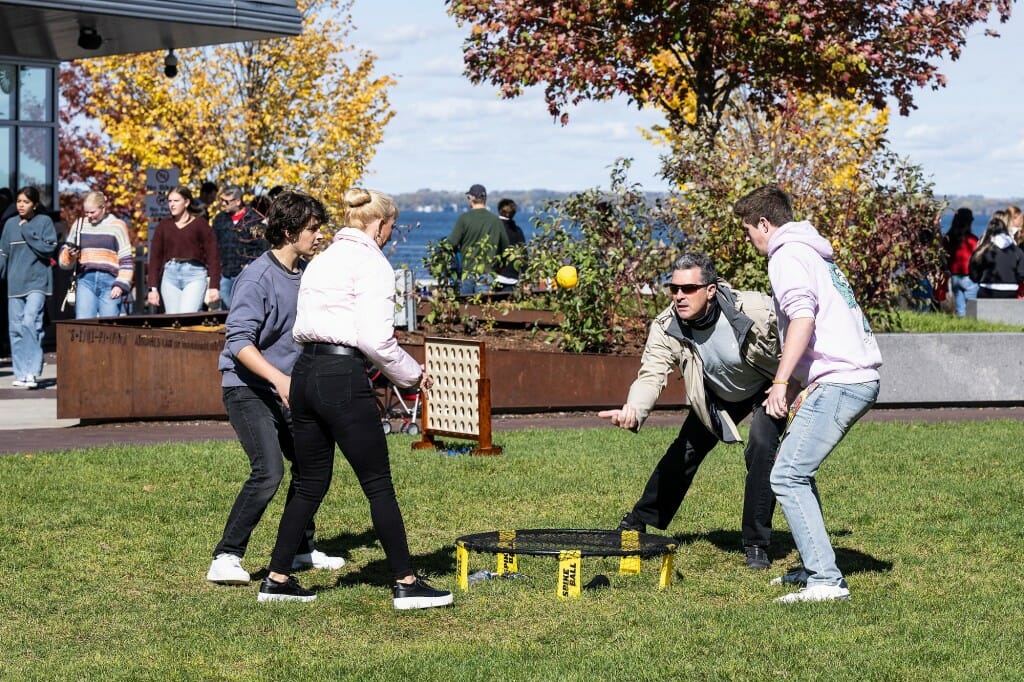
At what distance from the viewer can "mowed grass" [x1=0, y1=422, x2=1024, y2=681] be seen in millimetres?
5988

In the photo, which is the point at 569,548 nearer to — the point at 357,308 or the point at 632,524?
the point at 632,524

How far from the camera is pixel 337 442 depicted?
6.85 meters

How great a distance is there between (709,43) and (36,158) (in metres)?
9.79

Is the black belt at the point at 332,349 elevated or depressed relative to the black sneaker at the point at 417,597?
elevated

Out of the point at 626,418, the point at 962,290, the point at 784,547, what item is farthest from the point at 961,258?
the point at 626,418

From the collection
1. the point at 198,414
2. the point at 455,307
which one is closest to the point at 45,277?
the point at 198,414

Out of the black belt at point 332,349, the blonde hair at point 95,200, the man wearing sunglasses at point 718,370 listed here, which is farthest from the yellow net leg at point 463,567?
the blonde hair at point 95,200

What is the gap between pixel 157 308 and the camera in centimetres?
1620

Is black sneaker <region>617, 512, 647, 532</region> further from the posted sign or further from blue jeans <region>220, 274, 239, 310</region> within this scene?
the posted sign

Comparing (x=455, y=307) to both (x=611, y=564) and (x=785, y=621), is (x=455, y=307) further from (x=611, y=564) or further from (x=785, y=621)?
(x=785, y=621)

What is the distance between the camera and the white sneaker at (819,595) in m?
6.90

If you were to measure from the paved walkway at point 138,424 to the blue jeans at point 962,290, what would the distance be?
5.54 metres

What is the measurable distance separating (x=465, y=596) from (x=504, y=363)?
7112 millimetres

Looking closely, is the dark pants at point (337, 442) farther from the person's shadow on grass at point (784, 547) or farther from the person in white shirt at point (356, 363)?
the person's shadow on grass at point (784, 547)
